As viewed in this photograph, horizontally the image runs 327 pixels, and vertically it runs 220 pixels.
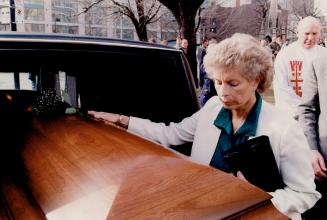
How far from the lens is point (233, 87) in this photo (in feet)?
5.67

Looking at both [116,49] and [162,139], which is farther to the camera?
[116,49]

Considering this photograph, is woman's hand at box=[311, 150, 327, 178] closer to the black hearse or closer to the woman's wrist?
the black hearse

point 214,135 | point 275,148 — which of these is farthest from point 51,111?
point 275,148

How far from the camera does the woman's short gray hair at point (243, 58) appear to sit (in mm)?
1707

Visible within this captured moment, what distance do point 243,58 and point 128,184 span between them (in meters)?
0.79

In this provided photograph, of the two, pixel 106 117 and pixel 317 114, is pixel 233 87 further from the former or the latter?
pixel 317 114

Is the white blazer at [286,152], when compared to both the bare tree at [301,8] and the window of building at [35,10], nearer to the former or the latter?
the bare tree at [301,8]

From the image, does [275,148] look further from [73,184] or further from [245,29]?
[245,29]

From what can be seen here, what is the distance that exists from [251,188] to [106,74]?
76.9 inches

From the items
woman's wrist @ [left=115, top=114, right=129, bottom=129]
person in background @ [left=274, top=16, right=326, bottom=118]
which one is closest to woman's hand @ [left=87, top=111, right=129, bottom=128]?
woman's wrist @ [left=115, top=114, right=129, bottom=129]

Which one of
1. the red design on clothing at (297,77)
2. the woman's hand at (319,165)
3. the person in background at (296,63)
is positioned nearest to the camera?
the woman's hand at (319,165)

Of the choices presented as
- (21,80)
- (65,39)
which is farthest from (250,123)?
(21,80)

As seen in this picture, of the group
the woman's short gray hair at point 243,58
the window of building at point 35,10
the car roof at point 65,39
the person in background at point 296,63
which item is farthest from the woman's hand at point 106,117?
the window of building at point 35,10

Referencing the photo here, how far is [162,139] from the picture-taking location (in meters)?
2.30
